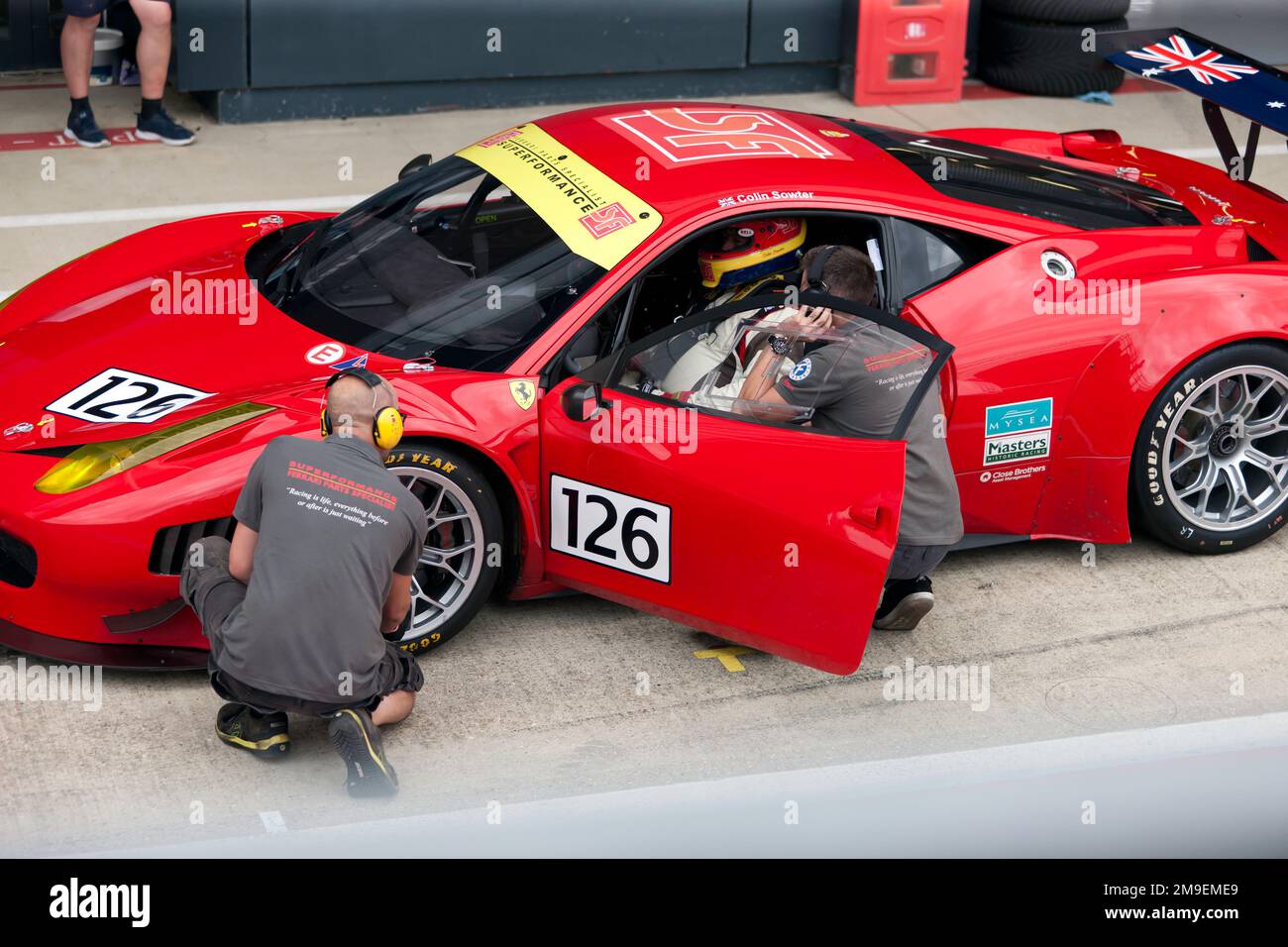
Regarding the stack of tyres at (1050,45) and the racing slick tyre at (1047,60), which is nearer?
the stack of tyres at (1050,45)

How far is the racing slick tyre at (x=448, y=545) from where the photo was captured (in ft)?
15.8

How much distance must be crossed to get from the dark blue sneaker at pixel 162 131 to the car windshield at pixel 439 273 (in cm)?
387

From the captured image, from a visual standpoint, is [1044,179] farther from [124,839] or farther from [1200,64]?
[124,839]

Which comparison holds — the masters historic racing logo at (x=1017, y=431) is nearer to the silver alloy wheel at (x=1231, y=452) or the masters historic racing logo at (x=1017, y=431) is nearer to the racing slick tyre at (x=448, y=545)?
the silver alloy wheel at (x=1231, y=452)

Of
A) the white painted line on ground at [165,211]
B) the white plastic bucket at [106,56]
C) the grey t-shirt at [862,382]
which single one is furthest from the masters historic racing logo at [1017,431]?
the white plastic bucket at [106,56]

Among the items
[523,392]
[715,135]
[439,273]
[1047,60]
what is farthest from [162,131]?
[1047,60]

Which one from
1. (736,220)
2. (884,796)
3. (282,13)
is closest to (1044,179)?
(736,220)

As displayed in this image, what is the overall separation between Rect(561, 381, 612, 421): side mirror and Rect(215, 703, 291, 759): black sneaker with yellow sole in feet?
3.96

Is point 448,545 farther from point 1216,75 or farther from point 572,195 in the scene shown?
point 1216,75

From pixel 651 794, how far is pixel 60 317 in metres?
2.64

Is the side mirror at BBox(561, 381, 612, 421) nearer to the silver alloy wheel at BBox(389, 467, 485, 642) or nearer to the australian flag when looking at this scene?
the silver alloy wheel at BBox(389, 467, 485, 642)

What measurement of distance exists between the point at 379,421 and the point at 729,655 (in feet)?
4.97

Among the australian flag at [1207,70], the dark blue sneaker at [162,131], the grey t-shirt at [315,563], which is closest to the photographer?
the grey t-shirt at [315,563]

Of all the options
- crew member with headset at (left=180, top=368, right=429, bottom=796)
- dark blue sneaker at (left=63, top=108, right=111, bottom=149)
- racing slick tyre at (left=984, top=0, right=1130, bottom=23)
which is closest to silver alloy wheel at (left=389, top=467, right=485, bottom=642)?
crew member with headset at (left=180, top=368, right=429, bottom=796)
